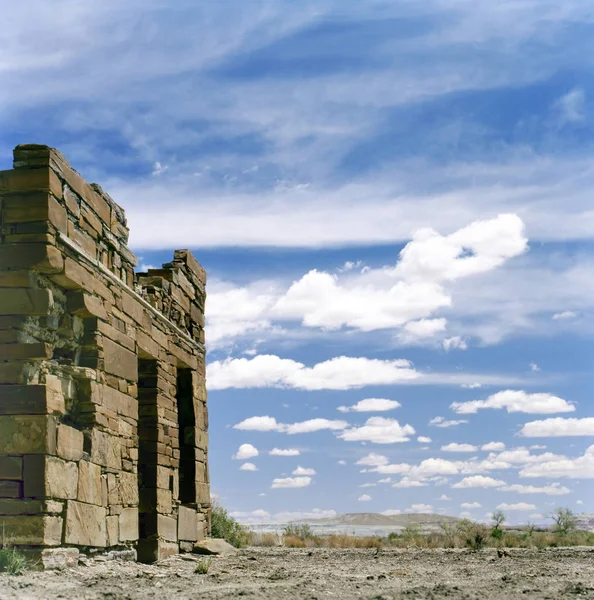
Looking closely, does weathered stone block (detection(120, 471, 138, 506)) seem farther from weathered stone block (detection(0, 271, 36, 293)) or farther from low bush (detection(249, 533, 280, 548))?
low bush (detection(249, 533, 280, 548))

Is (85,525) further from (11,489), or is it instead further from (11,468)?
(11,468)

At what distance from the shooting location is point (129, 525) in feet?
38.0

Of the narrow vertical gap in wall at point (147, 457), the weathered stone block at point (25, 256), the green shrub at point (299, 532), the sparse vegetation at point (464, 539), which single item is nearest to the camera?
the weathered stone block at point (25, 256)

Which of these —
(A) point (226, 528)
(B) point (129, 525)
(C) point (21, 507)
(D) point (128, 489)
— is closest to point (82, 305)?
(C) point (21, 507)

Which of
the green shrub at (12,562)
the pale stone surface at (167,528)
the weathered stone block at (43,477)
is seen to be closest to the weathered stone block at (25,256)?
the weathered stone block at (43,477)

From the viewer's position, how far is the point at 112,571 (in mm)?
10164

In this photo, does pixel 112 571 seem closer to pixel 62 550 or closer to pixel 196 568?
pixel 62 550

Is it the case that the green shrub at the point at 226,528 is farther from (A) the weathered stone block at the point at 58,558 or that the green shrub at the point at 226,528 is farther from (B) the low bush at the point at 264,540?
(A) the weathered stone block at the point at 58,558

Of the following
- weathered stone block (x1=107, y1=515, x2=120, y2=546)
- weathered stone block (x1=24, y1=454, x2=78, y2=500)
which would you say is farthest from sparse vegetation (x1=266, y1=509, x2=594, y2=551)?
weathered stone block (x1=24, y1=454, x2=78, y2=500)

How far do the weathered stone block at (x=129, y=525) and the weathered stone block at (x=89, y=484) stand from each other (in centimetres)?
79

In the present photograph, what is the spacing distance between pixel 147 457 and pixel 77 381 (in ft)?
10.2

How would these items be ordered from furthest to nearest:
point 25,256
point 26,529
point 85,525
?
point 85,525
point 25,256
point 26,529

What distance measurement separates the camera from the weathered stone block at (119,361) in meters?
11.3

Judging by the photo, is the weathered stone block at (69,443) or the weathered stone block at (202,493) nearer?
the weathered stone block at (69,443)
